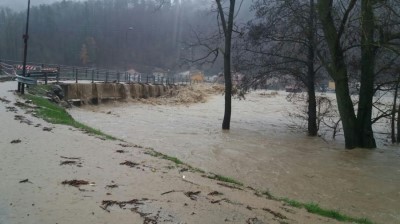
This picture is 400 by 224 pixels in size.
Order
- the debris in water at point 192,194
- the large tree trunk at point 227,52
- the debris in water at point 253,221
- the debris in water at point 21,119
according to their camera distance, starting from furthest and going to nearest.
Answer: the large tree trunk at point 227,52 < the debris in water at point 21,119 < the debris in water at point 192,194 < the debris in water at point 253,221

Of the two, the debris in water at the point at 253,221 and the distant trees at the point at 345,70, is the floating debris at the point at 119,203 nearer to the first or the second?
the debris in water at the point at 253,221

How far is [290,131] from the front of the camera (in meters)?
20.6

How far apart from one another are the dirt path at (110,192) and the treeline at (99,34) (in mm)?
98107

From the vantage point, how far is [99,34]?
430 ft

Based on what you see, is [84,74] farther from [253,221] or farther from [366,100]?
[253,221]

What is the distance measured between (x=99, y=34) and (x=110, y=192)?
432ft

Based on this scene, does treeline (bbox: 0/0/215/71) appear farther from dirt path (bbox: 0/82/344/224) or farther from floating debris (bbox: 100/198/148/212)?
floating debris (bbox: 100/198/148/212)

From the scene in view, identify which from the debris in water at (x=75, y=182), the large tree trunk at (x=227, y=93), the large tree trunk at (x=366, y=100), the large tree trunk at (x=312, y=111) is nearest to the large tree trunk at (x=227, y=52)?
the large tree trunk at (x=227, y=93)

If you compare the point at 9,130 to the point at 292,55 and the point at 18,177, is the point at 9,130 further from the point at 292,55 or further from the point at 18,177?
the point at 292,55

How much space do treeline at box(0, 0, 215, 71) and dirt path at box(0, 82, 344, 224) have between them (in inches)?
3862

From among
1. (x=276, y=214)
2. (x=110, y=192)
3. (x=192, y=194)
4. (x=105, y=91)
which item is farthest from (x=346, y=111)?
(x=105, y=91)

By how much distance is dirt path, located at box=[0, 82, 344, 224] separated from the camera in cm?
476

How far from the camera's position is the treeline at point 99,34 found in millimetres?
114625

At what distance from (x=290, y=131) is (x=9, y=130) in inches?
557
